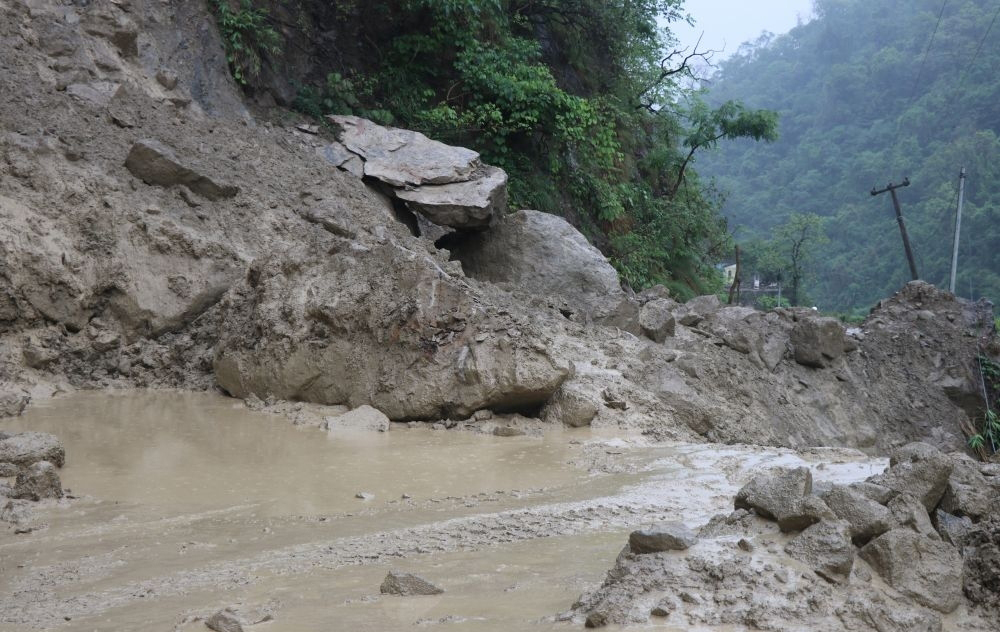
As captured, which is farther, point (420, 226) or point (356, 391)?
point (420, 226)

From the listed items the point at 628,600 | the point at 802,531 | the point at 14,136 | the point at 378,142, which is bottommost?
the point at 628,600

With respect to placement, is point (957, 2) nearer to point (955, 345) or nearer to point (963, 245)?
point (963, 245)

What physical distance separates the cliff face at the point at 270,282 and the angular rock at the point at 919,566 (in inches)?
137

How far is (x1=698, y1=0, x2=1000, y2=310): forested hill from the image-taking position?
21.8 m

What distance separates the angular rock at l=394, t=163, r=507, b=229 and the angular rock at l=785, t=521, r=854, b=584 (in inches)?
294

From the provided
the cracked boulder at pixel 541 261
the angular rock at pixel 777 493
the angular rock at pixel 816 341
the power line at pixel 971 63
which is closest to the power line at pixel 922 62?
Result: the power line at pixel 971 63

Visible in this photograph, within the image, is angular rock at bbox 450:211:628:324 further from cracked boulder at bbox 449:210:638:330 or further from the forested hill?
the forested hill

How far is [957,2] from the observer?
93.0 ft

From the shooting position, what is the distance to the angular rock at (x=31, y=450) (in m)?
4.11

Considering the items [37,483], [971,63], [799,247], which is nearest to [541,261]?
[37,483]

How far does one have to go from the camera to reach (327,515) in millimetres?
3713

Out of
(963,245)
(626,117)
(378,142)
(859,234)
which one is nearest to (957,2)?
(859,234)

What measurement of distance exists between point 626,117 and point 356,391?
10755 mm

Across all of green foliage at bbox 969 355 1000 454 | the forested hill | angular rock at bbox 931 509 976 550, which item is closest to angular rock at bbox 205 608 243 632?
angular rock at bbox 931 509 976 550
